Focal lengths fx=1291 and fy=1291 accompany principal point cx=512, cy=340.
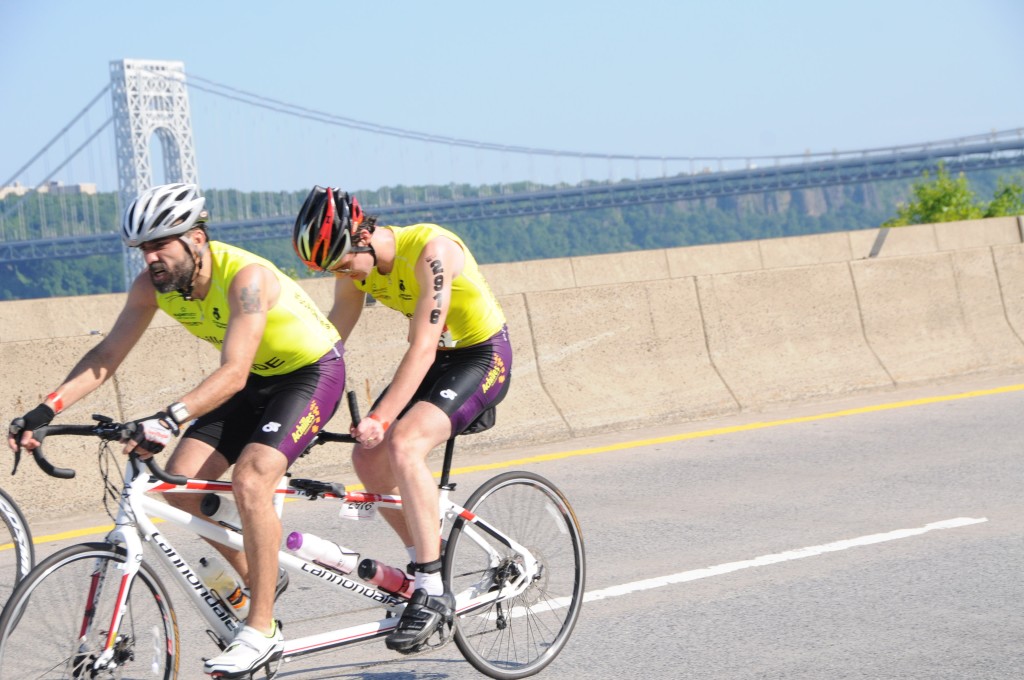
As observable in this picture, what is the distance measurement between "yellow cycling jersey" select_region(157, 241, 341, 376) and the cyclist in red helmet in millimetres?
169

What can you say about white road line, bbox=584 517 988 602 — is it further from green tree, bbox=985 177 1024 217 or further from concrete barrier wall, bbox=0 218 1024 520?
green tree, bbox=985 177 1024 217

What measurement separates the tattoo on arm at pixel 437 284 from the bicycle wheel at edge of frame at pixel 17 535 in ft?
7.05

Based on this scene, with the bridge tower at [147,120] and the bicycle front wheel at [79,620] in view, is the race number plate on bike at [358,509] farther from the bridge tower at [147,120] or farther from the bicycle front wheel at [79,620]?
the bridge tower at [147,120]

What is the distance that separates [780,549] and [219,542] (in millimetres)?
3193

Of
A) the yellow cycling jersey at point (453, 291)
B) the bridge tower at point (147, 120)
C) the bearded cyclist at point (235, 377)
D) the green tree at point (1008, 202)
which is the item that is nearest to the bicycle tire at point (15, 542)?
the bearded cyclist at point (235, 377)

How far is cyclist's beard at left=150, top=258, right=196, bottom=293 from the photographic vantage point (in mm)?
4109

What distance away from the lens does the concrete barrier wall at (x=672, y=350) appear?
8.17 metres

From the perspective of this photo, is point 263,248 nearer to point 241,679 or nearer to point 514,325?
point 514,325

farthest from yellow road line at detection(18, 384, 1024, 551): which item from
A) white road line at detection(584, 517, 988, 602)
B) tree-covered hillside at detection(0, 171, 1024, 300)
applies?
tree-covered hillside at detection(0, 171, 1024, 300)

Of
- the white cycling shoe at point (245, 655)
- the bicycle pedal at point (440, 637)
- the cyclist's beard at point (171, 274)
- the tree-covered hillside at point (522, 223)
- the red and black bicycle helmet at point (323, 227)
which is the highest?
the tree-covered hillside at point (522, 223)

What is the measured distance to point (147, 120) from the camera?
91688mm

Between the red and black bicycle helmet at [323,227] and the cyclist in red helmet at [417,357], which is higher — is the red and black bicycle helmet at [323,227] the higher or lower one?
the higher one

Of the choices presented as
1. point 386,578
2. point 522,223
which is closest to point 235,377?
point 386,578

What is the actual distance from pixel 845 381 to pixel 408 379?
25.0ft
